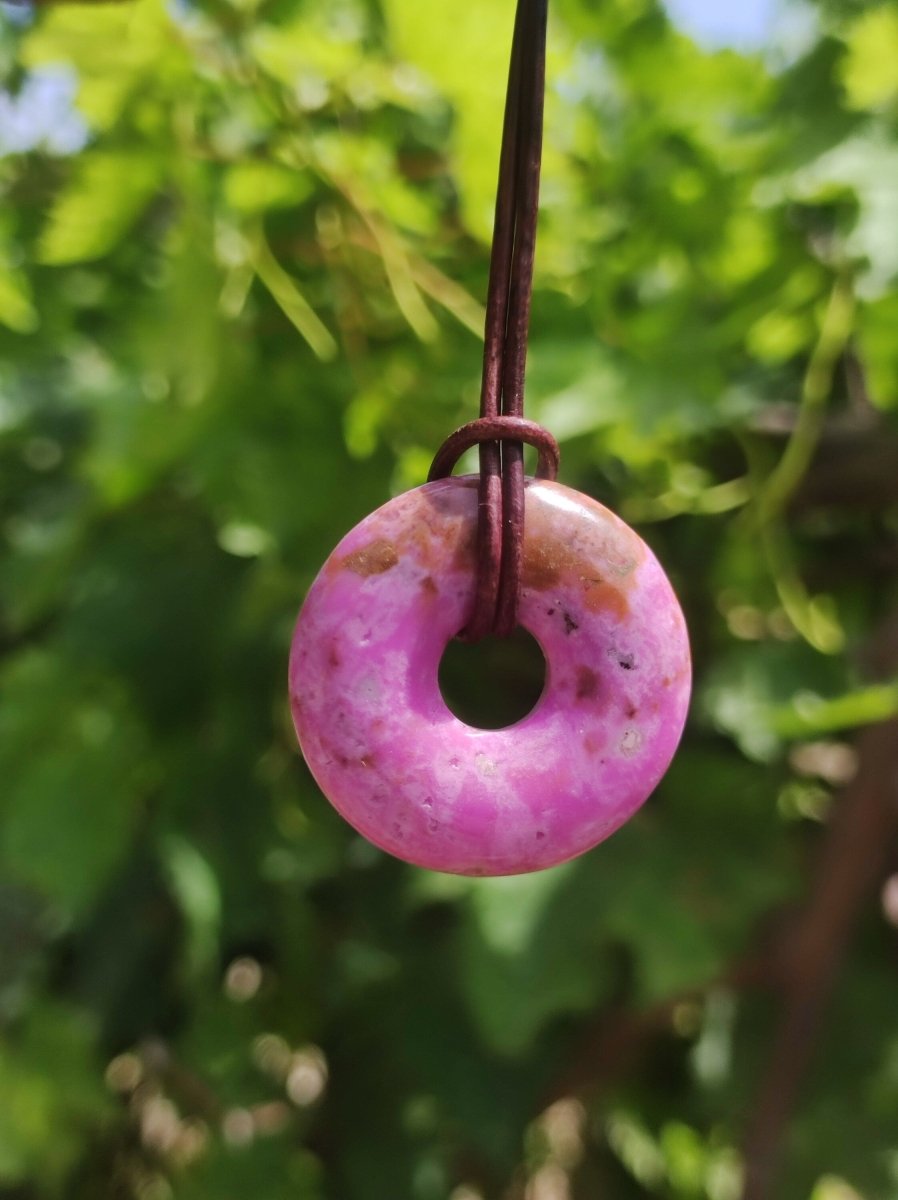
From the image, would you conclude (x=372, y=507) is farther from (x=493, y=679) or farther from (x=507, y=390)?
(x=507, y=390)

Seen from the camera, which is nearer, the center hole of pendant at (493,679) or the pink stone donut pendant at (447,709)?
the pink stone donut pendant at (447,709)

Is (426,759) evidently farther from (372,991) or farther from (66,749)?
(372,991)

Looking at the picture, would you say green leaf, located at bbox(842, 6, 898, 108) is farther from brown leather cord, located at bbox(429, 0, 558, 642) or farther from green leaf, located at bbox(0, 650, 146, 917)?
green leaf, located at bbox(0, 650, 146, 917)

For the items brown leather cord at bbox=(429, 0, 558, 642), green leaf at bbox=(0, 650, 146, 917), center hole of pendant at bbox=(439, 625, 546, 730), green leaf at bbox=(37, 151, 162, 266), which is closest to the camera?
brown leather cord at bbox=(429, 0, 558, 642)

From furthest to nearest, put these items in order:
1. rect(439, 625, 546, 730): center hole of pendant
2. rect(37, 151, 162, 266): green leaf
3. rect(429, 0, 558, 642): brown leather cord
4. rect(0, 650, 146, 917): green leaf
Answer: rect(439, 625, 546, 730): center hole of pendant
rect(0, 650, 146, 917): green leaf
rect(37, 151, 162, 266): green leaf
rect(429, 0, 558, 642): brown leather cord

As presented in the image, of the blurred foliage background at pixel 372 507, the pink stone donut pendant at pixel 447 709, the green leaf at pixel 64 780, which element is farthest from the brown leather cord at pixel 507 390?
the green leaf at pixel 64 780

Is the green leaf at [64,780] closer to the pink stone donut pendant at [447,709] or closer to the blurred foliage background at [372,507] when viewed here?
the blurred foliage background at [372,507]

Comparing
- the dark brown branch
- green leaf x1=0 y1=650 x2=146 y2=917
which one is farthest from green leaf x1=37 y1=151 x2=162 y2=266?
the dark brown branch
